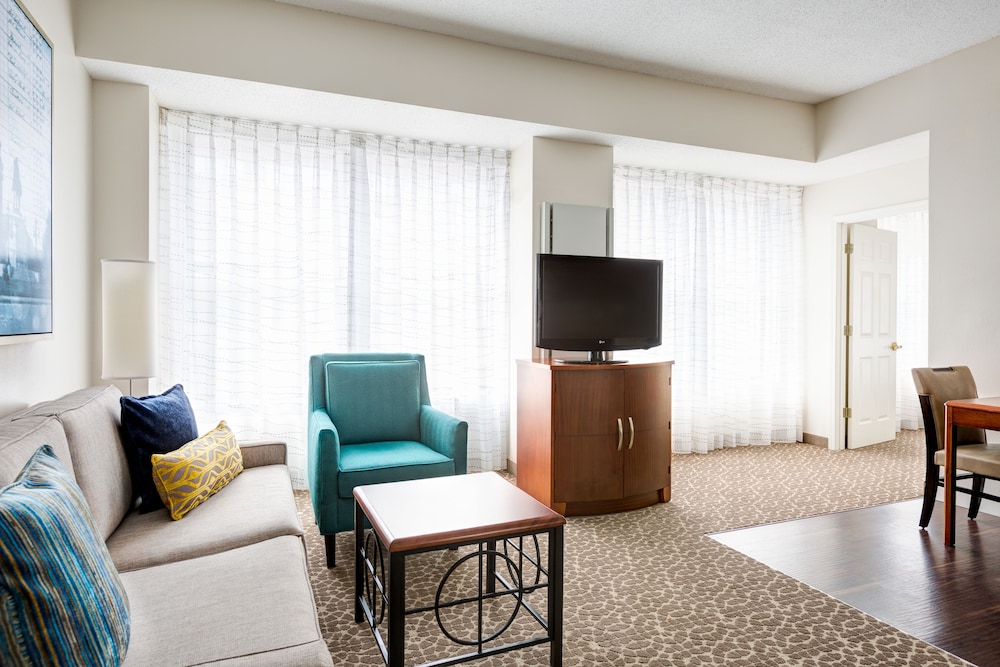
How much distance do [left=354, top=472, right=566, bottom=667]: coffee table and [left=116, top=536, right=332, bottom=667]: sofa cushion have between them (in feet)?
0.94

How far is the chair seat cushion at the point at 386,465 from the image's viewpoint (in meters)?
2.68

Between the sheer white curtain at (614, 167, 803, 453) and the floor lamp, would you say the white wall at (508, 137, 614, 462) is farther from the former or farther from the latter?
the floor lamp

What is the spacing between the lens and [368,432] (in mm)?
3238

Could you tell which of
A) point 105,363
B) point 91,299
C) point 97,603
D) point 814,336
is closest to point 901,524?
point 814,336

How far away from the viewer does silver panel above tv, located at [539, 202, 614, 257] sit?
399 centimetres

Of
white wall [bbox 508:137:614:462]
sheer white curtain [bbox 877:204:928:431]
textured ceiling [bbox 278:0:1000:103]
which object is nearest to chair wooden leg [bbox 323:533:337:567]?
white wall [bbox 508:137:614:462]

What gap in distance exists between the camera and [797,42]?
11.9ft

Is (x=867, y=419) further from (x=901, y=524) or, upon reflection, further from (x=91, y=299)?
(x=91, y=299)

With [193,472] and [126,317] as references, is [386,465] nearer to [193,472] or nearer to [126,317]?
[193,472]

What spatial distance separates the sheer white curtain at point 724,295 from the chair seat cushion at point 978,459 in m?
2.05

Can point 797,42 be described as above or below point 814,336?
above

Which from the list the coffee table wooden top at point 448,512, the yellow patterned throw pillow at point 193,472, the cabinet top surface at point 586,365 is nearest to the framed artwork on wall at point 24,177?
the yellow patterned throw pillow at point 193,472

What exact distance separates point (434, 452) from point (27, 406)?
174 centimetres

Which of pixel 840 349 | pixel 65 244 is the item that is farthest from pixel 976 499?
pixel 65 244
